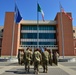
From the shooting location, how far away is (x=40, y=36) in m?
52.7

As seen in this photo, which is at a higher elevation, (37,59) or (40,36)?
(40,36)

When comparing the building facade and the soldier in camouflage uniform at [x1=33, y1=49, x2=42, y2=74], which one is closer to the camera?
the soldier in camouflage uniform at [x1=33, y1=49, x2=42, y2=74]

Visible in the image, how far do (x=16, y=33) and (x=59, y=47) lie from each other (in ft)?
48.7

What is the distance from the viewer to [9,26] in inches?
1986

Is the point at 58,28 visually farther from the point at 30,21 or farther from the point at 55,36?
the point at 30,21

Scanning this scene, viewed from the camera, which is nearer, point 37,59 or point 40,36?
point 37,59

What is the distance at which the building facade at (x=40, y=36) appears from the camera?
4878 cm

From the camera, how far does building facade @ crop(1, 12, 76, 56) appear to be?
48781 mm

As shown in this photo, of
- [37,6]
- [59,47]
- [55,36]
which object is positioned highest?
[37,6]

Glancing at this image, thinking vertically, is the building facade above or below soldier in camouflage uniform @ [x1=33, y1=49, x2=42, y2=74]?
above

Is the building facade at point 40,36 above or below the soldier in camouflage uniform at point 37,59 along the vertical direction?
above

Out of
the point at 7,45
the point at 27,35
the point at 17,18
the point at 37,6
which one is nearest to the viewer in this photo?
the point at 17,18

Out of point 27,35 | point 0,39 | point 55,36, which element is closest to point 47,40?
point 55,36

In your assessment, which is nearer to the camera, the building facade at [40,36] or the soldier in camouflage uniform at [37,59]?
the soldier in camouflage uniform at [37,59]
